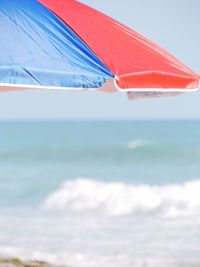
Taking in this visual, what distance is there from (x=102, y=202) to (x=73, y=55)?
31.7ft

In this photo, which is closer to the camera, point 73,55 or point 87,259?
point 73,55

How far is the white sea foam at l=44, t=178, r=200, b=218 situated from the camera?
36.2ft

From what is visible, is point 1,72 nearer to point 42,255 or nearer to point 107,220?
point 42,255

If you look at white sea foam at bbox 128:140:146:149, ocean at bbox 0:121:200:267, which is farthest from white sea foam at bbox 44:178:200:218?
white sea foam at bbox 128:140:146:149

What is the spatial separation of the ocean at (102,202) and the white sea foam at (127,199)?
16 millimetres

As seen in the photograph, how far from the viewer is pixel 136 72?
102 inches

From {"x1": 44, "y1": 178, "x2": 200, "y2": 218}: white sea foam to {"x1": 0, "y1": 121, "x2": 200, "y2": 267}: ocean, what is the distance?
0.02 m

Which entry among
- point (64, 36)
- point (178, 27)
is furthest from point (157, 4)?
point (64, 36)

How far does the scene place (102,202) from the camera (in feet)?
39.9

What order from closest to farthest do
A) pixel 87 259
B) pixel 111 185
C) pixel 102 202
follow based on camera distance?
pixel 87 259 → pixel 102 202 → pixel 111 185

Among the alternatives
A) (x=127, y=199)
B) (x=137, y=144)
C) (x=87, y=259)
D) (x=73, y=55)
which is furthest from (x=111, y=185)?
(x=73, y=55)

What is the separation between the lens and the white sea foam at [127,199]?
36.2 ft

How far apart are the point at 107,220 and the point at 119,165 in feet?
24.7

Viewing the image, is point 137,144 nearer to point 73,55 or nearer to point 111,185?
point 111,185
